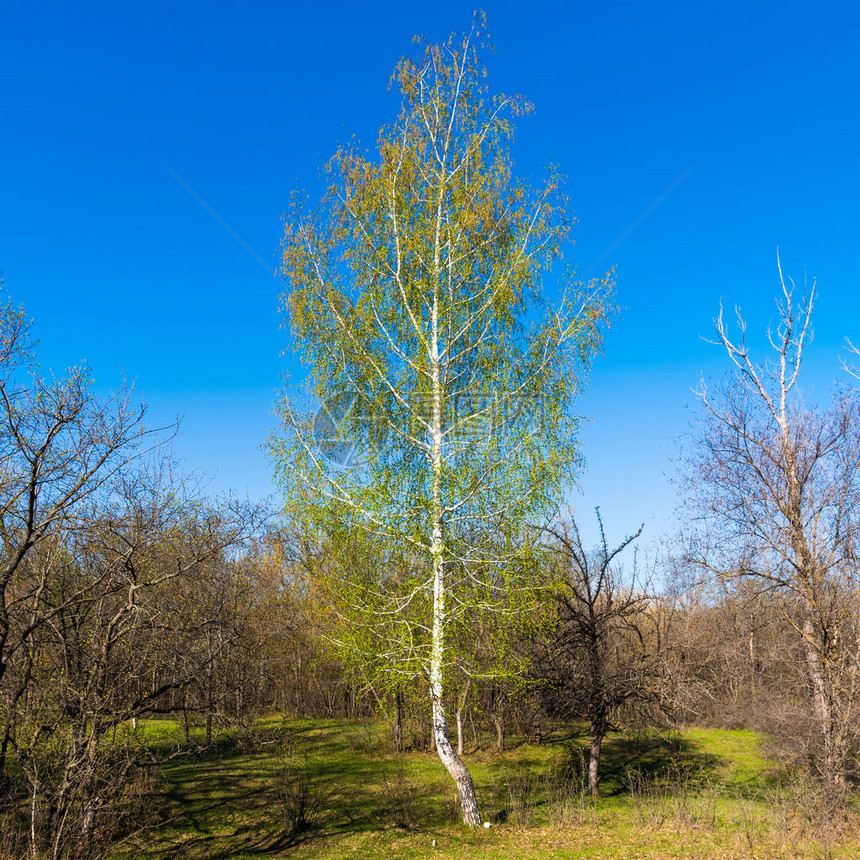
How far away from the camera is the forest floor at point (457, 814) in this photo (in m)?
8.97

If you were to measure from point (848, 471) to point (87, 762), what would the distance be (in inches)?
509

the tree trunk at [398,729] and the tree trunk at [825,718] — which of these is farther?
the tree trunk at [398,729]

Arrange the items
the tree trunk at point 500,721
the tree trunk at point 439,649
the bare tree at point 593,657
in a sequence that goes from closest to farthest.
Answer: the tree trunk at point 439,649, the bare tree at point 593,657, the tree trunk at point 500,721

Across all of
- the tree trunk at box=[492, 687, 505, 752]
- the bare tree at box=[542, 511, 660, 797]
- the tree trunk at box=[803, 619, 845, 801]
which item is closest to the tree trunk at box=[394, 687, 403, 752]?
the tree trunk at box=[492, 687, 505, 752]

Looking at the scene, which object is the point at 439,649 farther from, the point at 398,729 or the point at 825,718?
the point at 398,729

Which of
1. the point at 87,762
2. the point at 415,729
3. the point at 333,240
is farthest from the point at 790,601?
the point at 87,762

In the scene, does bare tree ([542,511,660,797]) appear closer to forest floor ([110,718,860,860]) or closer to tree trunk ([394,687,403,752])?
forest floor ([110,718,860,860])

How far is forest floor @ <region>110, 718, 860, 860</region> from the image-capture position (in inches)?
353

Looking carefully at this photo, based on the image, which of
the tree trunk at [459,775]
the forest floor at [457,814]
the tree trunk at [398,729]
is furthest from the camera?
the tree trunk at [398,729]

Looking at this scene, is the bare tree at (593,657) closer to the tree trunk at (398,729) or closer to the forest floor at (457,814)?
the forest floor at (457,814)

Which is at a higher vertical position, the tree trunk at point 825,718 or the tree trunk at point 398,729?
the tree trunk at point 825,718

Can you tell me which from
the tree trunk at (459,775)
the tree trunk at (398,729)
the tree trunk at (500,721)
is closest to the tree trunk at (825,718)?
the tree trunk at (459,775)

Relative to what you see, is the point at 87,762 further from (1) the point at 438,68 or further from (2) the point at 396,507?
(1) the point at 438,68

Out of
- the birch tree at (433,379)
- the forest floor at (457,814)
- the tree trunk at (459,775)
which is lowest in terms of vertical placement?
the forest floor at (457,814)
